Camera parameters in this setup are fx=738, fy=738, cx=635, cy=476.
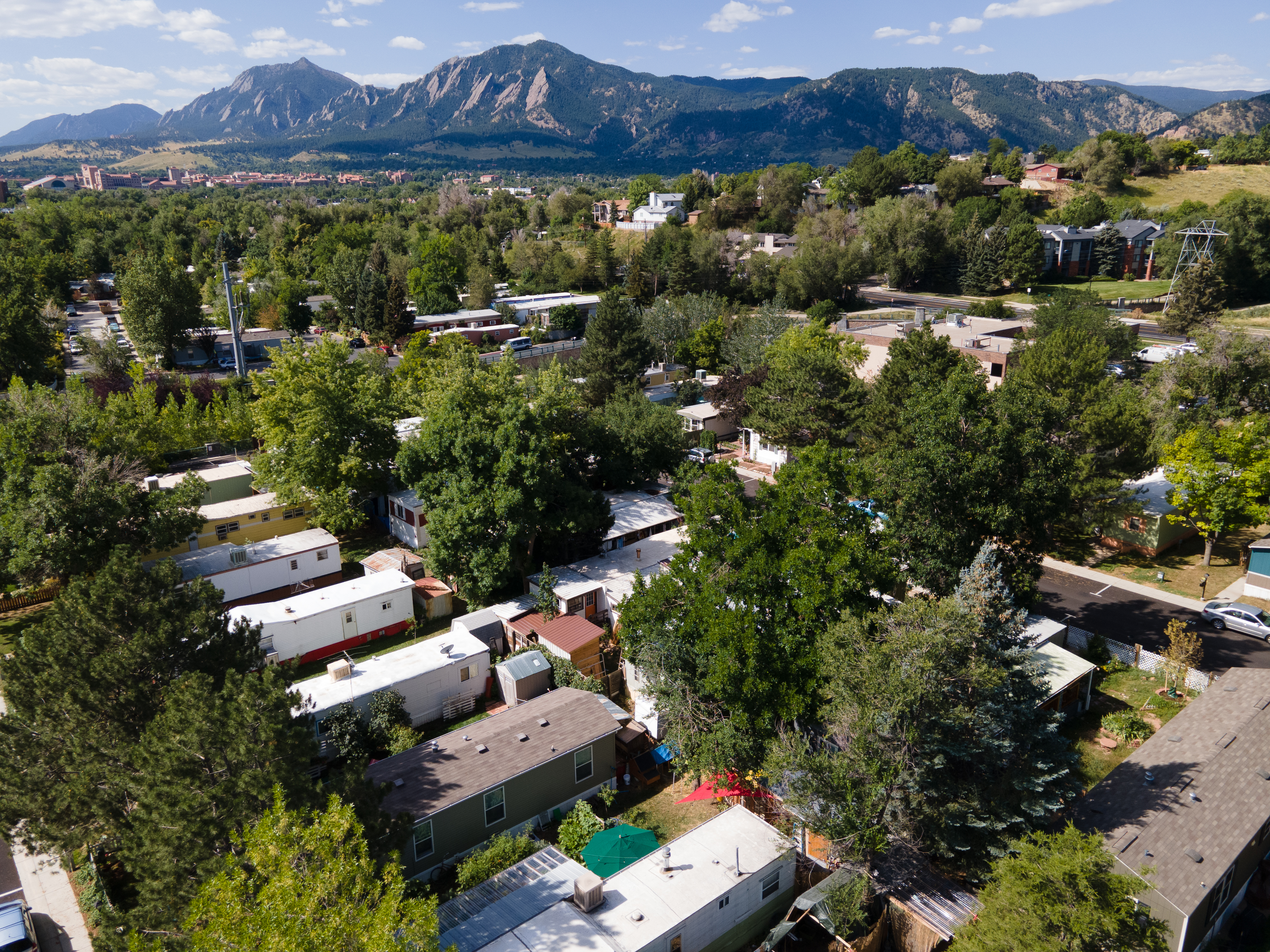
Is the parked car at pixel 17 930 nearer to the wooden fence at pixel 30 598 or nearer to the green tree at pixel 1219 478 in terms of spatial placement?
the wooden fence at pixel 30 598

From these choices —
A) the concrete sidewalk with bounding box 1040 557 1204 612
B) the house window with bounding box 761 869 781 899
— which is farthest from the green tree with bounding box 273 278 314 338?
the house window with bounding box 761 869 781 899

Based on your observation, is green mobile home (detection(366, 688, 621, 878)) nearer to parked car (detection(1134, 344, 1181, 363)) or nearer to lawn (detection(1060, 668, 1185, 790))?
lawn (detection(1060, 668, 1185, 790))


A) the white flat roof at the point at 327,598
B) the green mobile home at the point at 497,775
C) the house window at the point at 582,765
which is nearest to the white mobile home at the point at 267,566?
the white flat roof at the point at 327,598

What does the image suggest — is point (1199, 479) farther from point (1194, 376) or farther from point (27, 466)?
point (27, 466)

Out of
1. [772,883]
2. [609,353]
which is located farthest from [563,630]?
[609,353]

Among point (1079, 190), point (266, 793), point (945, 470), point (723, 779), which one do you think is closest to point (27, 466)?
point (266, 793)

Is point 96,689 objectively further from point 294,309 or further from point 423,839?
point 294,309
